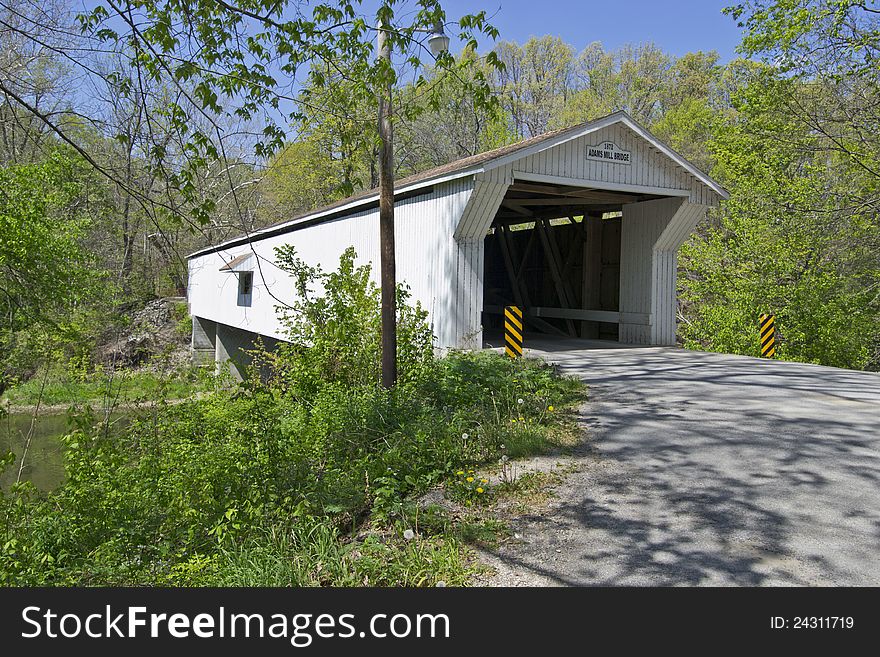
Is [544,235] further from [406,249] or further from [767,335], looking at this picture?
[767,335]

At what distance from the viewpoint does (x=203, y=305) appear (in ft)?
93.0

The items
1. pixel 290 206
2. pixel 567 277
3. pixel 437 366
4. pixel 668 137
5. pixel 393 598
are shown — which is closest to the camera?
pixel 393 598

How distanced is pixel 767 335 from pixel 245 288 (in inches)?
596

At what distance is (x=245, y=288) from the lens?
21703 mm

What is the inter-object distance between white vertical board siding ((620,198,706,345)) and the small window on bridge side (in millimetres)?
11611

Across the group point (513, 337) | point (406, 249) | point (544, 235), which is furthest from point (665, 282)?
point (406, 249)

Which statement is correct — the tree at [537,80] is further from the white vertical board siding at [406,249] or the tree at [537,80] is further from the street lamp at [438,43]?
the street lamp at [438,43]

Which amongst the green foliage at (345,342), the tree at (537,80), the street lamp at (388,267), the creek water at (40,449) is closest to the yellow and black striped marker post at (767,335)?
the green foliage at (345,342)

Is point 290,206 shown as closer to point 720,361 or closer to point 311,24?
point 720,361

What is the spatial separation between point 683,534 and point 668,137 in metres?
31.9

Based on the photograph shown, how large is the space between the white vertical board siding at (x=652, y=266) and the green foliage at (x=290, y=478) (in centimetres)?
552

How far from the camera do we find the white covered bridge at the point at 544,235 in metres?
11.2

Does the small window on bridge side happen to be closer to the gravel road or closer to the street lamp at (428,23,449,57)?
the gravel road

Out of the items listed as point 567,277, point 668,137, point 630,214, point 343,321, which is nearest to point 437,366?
point 343,321
